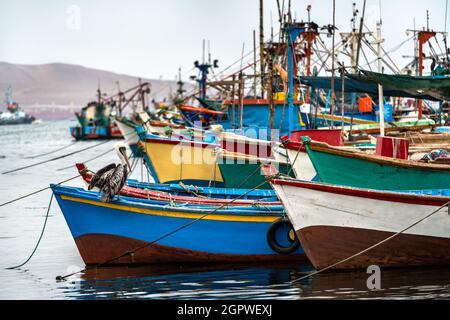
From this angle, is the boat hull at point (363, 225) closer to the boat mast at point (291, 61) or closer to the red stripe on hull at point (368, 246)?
the red stripe on hull at point (368, 246)

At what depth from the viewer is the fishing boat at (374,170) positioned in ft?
50.2

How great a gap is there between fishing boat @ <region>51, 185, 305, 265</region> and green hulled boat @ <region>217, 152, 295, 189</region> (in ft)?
19.7

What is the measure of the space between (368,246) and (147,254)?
4.22m

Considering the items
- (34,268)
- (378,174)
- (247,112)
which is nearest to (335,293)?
(378,174)

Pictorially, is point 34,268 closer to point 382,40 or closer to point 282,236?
point 282,236

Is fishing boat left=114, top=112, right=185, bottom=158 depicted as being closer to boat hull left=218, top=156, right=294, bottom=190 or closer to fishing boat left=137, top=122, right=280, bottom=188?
fishing boat left=137, top=122, right=280, bottom=188

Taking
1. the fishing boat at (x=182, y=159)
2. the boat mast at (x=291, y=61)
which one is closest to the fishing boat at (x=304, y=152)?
the boat mast at (x=291, y=61)

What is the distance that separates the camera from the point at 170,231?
49.8 feet

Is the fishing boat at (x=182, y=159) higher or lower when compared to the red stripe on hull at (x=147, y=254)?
higher

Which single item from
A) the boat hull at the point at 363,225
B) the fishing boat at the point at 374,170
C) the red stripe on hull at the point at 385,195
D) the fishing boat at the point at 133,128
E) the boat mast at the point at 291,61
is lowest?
the boat hull at the point at 363,225

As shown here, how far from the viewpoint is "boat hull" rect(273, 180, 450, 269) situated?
13273 mm

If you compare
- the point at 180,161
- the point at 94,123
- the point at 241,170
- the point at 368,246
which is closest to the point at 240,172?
the point at 241,170
